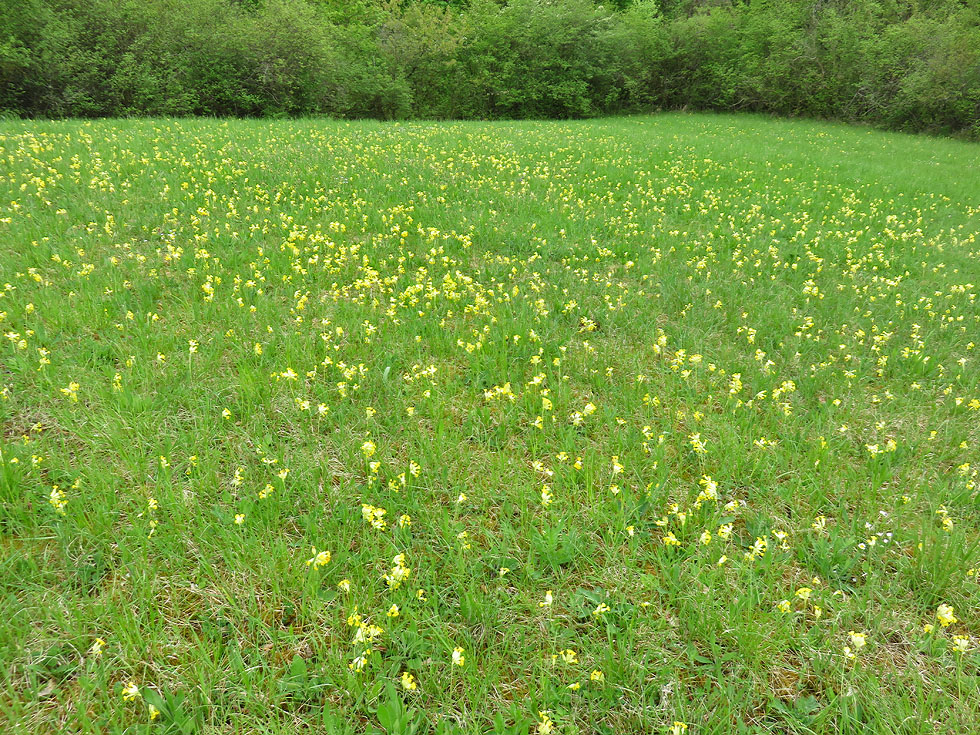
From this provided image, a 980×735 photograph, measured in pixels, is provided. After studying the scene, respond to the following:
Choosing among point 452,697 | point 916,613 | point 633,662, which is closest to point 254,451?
point 452,697

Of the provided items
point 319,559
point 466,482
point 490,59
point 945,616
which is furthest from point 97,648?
point 490,59

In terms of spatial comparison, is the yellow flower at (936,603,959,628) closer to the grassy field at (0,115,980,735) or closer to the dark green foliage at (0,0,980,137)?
the grassy field at (0,115,980,735)

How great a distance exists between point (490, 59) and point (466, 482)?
38672 mm

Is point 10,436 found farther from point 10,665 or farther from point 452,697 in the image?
point 452,697

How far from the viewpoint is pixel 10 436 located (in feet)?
11.0

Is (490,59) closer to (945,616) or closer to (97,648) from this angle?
(945,616)

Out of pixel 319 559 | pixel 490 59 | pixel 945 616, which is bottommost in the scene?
pixel 945 616

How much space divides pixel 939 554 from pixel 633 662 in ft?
6.23

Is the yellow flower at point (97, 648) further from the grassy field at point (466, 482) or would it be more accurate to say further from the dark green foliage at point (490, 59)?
the dark green foliage at point (490, 59)

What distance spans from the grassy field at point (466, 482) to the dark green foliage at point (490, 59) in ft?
62.5

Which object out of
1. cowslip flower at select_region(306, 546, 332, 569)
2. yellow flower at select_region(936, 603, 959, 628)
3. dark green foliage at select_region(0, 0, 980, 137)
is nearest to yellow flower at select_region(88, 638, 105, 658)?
cowslip flower at select_region(306, 546, 332, 569)

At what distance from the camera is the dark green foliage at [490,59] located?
2145cm

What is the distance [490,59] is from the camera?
35.1m

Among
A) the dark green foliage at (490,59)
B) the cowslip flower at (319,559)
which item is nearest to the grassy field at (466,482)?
the cowslip flower at (319,559)
